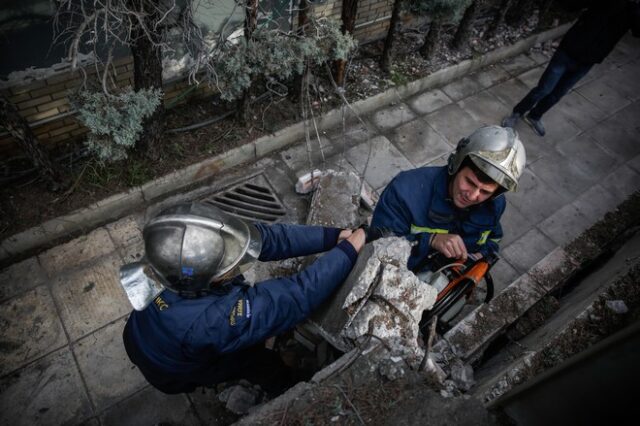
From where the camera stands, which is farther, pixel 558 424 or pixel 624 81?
pixel 624 81

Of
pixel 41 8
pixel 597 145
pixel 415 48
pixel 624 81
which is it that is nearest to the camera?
pixel 41 8

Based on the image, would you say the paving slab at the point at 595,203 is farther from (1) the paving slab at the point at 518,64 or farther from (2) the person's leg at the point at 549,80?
(1) the paving slab at the point at 518,64

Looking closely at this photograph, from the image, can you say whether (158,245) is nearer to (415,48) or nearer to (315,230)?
(315,230)

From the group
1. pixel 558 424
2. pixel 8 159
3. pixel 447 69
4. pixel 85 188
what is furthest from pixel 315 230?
pixel 447 69

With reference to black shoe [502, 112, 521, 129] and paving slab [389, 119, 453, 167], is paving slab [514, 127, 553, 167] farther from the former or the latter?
paving slab [389, 119, 453, 167]

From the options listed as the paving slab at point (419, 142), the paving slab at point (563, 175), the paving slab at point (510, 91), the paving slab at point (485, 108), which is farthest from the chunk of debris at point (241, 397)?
the paving slab at point (510, 91)

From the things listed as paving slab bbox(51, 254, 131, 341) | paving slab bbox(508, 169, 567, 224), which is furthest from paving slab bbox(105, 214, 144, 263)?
paving slab bbox(508, 169, 567, 224)

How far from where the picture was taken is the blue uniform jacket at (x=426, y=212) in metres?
3.23

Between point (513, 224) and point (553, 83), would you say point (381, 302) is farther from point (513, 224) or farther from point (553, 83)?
point (553, 83)

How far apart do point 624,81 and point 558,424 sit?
24.4 ft

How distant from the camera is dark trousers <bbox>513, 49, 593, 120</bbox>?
17.5 ft

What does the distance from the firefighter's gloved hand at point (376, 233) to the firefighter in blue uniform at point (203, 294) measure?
473 mm

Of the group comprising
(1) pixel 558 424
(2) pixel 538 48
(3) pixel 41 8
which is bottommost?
(2) pixel 538 48

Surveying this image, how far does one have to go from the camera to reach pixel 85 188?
4.23 m
